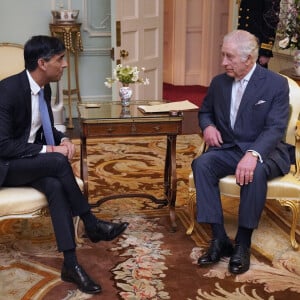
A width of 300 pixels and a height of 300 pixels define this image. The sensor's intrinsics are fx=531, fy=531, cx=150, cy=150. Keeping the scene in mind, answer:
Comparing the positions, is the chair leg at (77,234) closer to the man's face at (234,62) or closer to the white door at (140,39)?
the man's face at (234,62)

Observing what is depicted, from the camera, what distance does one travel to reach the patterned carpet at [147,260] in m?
2.32

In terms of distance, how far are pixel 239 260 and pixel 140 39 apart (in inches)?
111

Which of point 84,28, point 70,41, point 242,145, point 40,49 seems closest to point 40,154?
point 40,49

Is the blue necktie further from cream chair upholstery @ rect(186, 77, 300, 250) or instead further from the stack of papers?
cream chair upholstery @ rect(186, 77, 300, 250)

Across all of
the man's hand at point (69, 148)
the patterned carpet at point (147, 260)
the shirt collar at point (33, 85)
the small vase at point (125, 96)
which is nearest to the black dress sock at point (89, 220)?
the patterned carpet at point (147, 260)

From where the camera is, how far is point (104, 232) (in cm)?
264

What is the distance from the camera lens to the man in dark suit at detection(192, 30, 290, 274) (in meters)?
2.52

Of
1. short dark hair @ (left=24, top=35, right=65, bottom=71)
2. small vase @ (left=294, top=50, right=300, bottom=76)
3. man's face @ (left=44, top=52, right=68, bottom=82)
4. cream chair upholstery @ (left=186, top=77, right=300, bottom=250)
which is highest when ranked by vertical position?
short dark hair @ (left=24, top=35, right=65, bottom=71)

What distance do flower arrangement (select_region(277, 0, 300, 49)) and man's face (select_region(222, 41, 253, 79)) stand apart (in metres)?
1.26

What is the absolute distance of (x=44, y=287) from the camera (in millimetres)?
2352

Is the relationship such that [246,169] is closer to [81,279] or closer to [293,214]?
[293,214]

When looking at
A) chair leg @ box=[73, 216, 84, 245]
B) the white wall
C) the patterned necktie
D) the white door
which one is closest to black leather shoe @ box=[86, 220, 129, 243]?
chair leg @ box=[73, 216, 84, 245]

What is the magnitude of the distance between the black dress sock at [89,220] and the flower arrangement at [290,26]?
2.08 m

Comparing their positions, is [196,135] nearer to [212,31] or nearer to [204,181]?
[204,181]
